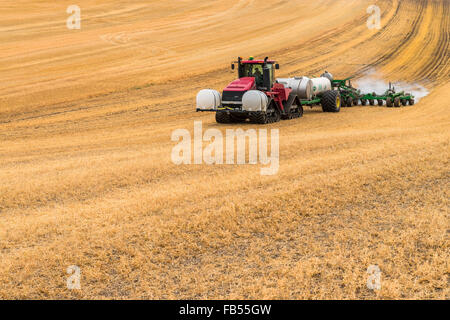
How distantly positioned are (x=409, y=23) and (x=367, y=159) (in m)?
40.5

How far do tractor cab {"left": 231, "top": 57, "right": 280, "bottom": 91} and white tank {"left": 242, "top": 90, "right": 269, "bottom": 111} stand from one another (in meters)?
1.14

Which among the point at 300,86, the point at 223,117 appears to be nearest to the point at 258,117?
the point at 223,117

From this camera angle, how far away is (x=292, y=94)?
22.4m

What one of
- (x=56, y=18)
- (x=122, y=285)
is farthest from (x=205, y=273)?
(x=56, y=18)

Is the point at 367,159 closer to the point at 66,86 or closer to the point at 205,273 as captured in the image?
the point at 205,273

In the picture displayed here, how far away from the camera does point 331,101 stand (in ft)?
78.7

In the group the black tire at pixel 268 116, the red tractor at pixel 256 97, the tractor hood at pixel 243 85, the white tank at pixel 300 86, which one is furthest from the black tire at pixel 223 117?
the white tank at pixel 300 86

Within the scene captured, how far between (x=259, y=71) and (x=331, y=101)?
506 centimetres

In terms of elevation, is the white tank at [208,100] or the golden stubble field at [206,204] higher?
the white tank at [208,100]

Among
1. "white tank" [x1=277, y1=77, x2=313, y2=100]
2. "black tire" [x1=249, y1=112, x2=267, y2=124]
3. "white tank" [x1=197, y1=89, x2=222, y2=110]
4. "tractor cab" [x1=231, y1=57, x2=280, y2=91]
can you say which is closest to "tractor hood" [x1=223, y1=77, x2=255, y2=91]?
"tractor cab" [x1=231, y1=57, x2=280, y2=91]

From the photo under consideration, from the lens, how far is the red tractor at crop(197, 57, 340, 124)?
19672mm

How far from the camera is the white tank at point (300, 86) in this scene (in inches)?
919

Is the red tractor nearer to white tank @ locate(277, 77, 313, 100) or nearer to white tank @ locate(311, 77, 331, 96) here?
white tank @ locate(277, 77, 313, 100)

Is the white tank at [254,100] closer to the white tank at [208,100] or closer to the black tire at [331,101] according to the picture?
the white tank at [208,100]
